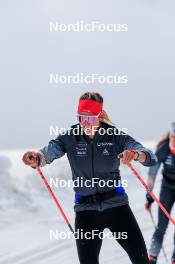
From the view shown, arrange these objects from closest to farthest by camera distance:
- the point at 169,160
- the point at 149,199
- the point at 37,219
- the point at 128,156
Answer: the point at 128,156, the point at 169,160, the point at 149,199, the point at 37,219

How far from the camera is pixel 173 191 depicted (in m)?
5.63

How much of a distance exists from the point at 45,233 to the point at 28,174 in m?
2.78

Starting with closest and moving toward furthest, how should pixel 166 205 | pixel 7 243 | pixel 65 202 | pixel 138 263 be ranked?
pixel 138 263 → pixel 166 205 → pixel 7 243 → pixel 65 202

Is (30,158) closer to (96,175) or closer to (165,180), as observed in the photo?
(96,175)

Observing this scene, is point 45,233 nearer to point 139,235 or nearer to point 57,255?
point 57,255

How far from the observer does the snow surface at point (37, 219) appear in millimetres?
6211

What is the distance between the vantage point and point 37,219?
8.38 metres

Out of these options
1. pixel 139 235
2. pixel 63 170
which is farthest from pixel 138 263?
pixel 63 170

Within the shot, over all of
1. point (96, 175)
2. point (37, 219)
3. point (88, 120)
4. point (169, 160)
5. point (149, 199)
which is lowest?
point (37, 219)

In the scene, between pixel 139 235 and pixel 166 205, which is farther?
pixel 166 205

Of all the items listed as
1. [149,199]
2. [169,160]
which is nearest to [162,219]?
[149,199]

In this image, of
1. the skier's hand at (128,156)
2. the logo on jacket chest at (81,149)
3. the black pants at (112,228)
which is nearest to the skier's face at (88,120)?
the logo on jacket chest at (81,149)

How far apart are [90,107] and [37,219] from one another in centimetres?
507

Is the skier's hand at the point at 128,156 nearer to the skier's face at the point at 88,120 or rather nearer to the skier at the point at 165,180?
the skier's face at the point at 88,120
